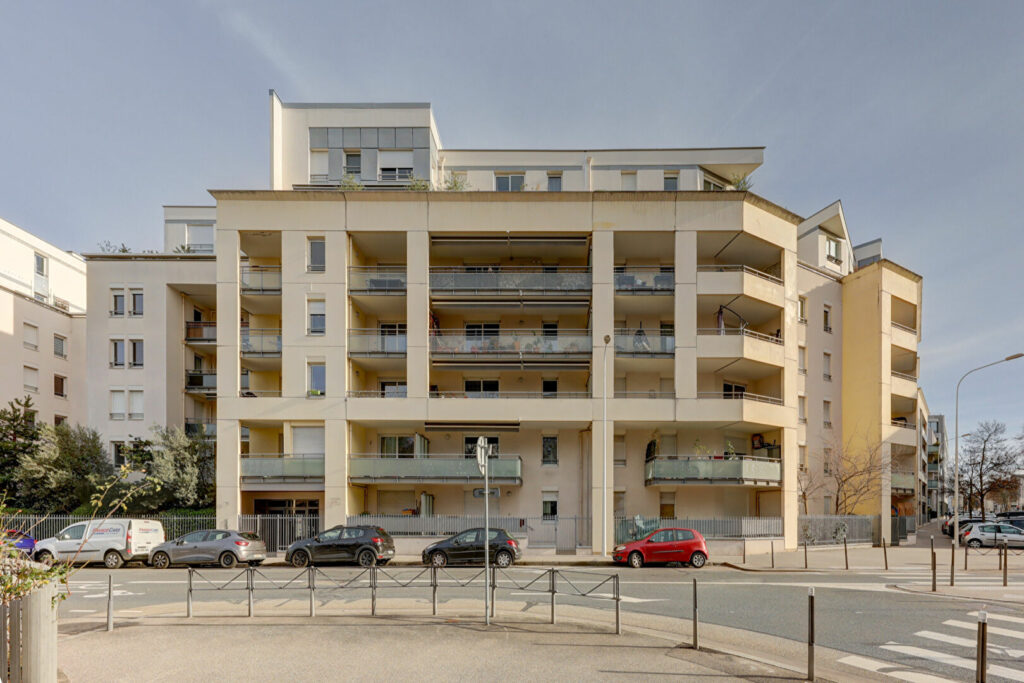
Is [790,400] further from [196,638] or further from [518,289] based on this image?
[196,638]

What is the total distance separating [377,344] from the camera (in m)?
28.9

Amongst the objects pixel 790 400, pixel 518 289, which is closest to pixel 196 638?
pixel 518 289

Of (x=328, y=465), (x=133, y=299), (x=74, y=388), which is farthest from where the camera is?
(x=74, y=388)

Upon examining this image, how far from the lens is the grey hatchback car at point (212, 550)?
21.8 meters

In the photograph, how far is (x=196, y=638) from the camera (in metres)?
10.8

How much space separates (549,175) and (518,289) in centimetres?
1029

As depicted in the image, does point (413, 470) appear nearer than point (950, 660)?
No

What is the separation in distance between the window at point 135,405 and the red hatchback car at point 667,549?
2706cm

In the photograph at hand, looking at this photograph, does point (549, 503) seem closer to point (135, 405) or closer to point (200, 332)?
point (200, 332)

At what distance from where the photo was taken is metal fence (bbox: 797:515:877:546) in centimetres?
3077

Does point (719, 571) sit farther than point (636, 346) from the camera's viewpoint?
No

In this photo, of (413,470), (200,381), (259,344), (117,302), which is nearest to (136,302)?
(117,302)

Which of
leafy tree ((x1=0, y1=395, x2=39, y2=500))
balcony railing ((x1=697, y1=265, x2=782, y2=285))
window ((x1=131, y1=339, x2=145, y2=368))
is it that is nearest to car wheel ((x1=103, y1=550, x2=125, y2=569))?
leafy tree ((x1=0, y1=395, x2=39, y2=500))

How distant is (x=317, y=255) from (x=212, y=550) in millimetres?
13186
